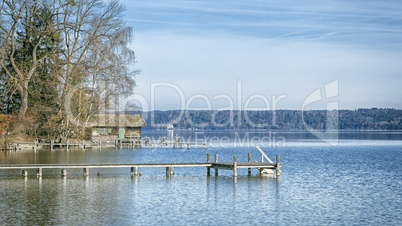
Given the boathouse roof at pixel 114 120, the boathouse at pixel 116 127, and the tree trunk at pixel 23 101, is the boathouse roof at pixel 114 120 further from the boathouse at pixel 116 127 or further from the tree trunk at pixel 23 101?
the tree trunk at pixel 23 101

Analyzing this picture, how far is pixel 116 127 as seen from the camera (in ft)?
248

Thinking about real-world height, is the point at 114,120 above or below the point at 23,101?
below

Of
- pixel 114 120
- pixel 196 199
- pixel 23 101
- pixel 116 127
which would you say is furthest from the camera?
pixel 116 127

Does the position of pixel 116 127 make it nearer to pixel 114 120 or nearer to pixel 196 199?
pixel 114 120

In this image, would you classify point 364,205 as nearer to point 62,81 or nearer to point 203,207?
point 203,207

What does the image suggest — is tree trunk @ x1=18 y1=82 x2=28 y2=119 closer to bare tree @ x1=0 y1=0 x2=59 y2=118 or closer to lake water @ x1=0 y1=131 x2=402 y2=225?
bare tree @ x1=0 y1=0 x2=59 y2=118

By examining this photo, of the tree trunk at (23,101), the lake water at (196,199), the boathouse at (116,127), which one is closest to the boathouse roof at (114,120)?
the boathouse at (116,127)

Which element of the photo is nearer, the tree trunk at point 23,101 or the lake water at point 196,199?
the lake water at point 196,199

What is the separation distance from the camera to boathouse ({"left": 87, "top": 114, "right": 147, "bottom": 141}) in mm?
70938

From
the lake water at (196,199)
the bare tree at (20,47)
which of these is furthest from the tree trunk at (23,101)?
the lake water at (196,199)

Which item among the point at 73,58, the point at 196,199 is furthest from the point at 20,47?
the point at 196,199

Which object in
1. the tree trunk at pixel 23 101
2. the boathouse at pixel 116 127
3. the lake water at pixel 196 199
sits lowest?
the lake water at pixel 196 199

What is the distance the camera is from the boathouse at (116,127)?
70938 millimetres

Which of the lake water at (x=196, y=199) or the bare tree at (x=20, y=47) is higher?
the bare tree at (x=20, y=47)
